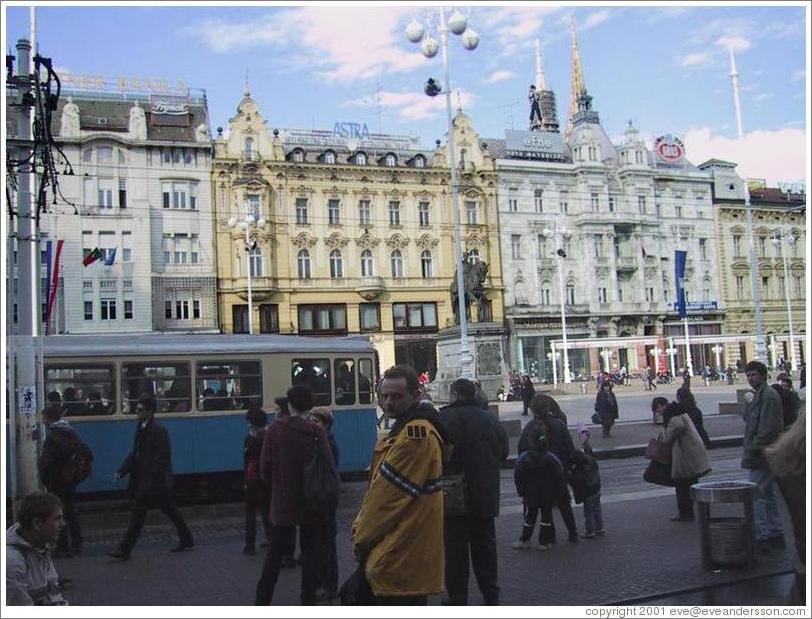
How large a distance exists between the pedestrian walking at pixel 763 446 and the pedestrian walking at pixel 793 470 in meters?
4.28

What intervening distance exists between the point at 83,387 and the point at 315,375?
13.4 feet

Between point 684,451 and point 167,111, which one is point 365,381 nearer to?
point 684,451

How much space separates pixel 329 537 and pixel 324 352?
8326 mm

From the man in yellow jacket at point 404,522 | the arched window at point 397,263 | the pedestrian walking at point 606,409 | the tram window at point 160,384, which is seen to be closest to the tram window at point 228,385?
the tram window at point 160,384

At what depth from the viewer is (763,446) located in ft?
27.2

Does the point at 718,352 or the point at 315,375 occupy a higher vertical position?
the point at 315,375

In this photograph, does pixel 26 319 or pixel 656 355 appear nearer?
pixel 26 319

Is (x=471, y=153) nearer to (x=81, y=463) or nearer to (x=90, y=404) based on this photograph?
(x=90, y=404)

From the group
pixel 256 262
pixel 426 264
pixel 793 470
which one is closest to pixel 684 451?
pixel 793 470

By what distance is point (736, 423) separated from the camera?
77.6 feet

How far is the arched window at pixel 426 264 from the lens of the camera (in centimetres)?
5384

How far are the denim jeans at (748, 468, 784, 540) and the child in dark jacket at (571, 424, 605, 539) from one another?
5.52 ft

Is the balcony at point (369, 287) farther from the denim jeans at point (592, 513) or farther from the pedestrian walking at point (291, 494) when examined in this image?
the pedestrian walking at point (291, 494)

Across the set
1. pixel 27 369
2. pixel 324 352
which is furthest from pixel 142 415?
pixel 324 352
